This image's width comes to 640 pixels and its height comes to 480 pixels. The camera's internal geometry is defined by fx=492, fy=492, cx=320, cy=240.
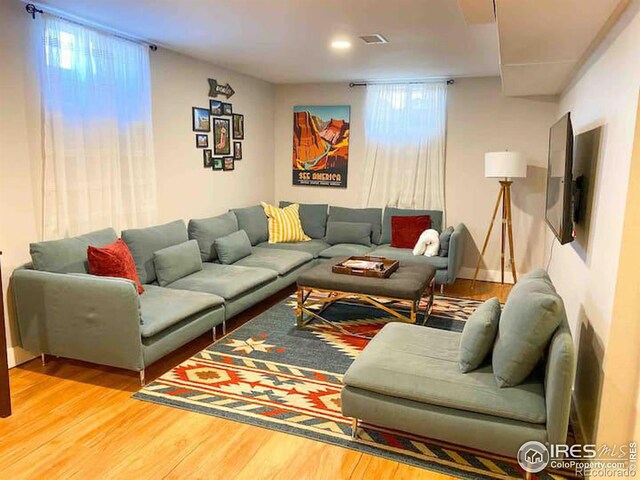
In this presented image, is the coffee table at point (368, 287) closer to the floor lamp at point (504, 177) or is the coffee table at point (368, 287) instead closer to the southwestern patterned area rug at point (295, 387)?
the southwestern patterned area rug at point (295, 387)

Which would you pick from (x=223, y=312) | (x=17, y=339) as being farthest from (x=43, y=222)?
(x=223, y=312)

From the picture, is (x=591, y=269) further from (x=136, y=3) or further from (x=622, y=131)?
(x=136, y=3)

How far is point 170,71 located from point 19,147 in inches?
69.3

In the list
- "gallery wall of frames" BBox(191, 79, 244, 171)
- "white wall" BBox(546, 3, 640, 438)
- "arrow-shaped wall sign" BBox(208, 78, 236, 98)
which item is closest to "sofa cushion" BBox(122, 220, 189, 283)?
"gallery wall of frames" BBox(191, 79, 244, 171)

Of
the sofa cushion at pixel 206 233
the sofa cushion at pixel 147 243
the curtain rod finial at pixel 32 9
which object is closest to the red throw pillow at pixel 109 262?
the sofa cushion at pixel 147 243

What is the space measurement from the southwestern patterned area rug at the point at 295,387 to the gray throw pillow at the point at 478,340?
454mm

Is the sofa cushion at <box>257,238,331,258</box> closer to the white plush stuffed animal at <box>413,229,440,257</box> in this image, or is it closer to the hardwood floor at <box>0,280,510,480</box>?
the white plush stuffed animal at <box>413,229,440,257</box>

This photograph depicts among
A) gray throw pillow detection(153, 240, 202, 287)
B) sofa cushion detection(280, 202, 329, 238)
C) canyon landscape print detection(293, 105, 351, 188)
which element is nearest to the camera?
gray throw pillow detection(153, 240, 202, 287)

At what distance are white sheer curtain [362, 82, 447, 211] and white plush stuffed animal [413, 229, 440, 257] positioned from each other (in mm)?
834

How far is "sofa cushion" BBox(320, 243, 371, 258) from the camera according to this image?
5512 mm

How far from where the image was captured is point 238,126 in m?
5.77

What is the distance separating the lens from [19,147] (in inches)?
129

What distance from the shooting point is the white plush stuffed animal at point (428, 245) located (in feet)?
17.2

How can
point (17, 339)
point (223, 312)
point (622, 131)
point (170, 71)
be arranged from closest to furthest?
point (622, 131) < point (17, 339) < point (223, 312) < point (170, 71)
